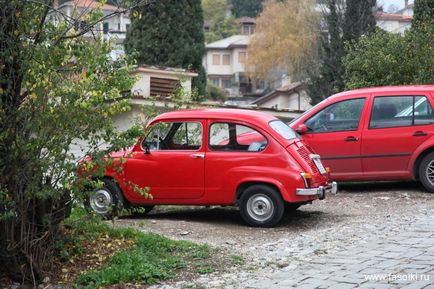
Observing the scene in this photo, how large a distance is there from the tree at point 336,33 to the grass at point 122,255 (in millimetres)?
23213

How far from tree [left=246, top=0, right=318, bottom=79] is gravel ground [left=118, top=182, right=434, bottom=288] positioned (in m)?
43.5

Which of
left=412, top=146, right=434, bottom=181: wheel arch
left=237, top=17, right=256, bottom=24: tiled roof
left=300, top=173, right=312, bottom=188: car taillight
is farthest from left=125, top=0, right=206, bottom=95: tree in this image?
left=237, top=17, right=256, bottom=24: tiled roof

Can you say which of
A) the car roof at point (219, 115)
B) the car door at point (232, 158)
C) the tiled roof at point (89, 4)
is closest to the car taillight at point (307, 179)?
the car door at point (232, 158)

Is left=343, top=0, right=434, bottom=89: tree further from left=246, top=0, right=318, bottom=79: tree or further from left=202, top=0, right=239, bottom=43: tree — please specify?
left=202, top=0, right=239, bottom=43: tree

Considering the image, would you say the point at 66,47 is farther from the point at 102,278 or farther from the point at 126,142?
the point at 102,278

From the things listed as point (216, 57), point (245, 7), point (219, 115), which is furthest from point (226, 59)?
point (219, 115)

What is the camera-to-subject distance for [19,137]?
7.09 m

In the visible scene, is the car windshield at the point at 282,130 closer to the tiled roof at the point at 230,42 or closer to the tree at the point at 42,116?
the tree at the point at 42,116

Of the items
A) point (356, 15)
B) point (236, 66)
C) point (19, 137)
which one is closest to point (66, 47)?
point (19, 137)

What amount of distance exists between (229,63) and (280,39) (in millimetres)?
27871

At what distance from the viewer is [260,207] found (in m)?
9.87

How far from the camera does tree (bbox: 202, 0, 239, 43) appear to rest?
89875mm

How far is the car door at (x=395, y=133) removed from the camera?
1209 cm

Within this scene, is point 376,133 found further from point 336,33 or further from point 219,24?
point 219,24
